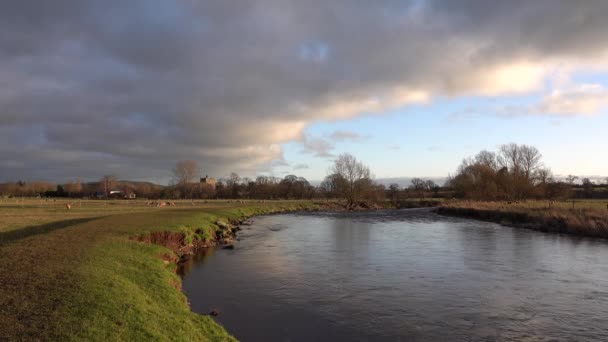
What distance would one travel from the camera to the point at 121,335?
854cm

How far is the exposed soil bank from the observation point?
36.8m

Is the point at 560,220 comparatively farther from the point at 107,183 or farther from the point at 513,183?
the point at 107,183

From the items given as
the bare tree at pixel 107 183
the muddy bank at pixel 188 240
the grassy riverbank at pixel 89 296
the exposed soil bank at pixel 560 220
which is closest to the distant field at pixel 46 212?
the muddy bank at pixel 188 240

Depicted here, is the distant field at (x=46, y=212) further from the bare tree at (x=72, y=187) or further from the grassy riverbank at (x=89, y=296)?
the bare tree at (x=72, y=187)

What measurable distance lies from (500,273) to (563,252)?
398 inches

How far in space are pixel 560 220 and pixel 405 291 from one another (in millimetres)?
32993

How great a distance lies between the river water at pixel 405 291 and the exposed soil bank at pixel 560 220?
6978mm

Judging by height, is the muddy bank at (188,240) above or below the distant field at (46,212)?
below

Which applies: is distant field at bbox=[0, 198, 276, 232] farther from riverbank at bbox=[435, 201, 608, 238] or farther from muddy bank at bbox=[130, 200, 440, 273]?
riverbank at bbox=[435, 201, 608, 238]

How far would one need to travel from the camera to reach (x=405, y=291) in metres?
17.2

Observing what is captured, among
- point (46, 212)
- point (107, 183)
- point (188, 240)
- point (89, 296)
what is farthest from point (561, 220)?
point (107, 183)

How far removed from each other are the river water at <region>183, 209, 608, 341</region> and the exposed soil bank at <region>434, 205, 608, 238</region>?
6978 mm

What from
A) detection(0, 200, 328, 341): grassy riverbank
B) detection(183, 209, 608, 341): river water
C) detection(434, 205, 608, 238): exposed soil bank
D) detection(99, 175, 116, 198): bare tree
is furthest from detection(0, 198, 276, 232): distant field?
detection(99, 175, 116, 198): bare tree

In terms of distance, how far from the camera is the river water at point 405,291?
12.5m
